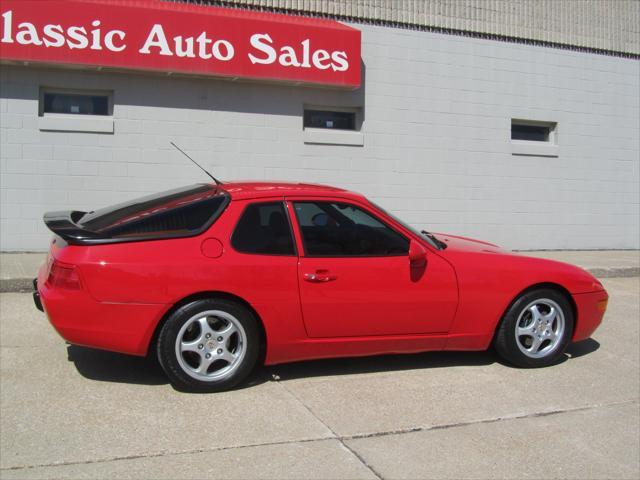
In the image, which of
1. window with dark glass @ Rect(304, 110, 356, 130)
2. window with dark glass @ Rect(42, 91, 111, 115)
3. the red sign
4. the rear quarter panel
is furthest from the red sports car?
window with dark glass @ Rect(304, 110, 356, 130)

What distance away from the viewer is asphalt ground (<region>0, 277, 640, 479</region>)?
3832 mm

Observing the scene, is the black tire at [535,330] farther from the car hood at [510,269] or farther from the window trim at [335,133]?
the window trim at [335,133]

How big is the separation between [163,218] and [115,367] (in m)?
1.32

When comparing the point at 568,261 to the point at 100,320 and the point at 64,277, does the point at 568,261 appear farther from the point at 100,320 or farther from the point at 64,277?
the point at 64,277

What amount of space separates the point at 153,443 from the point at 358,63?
7.22m

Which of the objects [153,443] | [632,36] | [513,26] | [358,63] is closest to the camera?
[153,443]

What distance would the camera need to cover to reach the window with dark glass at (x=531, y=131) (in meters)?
11.9

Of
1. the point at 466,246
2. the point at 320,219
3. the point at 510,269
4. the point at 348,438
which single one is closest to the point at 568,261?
the point at 466,246

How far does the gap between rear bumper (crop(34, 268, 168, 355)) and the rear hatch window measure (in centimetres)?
48

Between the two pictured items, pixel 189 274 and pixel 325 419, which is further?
pixel 189 274

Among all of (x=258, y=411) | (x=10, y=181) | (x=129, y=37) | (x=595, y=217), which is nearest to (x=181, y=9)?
(x=129, y=37)

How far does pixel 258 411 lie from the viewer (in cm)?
454

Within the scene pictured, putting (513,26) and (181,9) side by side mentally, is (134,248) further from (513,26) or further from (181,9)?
(513,26)

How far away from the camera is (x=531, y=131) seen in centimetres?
1208
